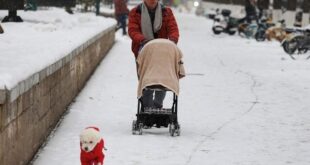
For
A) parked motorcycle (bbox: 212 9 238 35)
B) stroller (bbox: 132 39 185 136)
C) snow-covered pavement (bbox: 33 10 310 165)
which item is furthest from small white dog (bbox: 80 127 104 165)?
parked motorcycle (bbox: 212 9 238 35)

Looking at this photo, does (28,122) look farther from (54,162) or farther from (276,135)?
(276,135)

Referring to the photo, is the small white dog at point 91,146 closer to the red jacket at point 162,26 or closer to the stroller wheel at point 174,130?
the stroller wheel at point 174,130

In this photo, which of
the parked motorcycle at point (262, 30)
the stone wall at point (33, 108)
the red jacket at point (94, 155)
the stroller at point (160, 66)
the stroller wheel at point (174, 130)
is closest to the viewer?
the red jacket at point (94, 155)

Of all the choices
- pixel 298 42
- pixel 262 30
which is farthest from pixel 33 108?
pixel 262 30

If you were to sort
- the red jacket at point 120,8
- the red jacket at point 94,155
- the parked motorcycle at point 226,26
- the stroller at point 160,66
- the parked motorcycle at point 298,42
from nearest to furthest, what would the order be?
the red jacket at point 94,155, the stroller at point 160,66, the parked motorcycle at point 298,42, the red jacket at point 120,8, the parked motorcycle at point 226,26

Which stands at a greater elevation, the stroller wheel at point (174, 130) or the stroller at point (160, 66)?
the stroller at point (160, 66)

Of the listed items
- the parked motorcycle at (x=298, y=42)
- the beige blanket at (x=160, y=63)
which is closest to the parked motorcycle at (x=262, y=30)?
the parked motorcycle at (x=298, y=42)

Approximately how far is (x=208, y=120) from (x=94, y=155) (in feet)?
15.3

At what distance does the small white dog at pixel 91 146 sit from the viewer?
600cm

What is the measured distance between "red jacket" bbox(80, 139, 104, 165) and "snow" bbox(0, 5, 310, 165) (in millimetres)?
1338

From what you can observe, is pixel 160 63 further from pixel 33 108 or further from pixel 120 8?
pixel 120 8

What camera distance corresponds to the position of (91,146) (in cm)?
A: 605

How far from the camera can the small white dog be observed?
5996mm

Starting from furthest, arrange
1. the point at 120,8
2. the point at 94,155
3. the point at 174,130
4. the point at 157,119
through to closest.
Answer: the point at 120,8 → the point at 157,119 → the point at 174,130 → the point at 94,155
